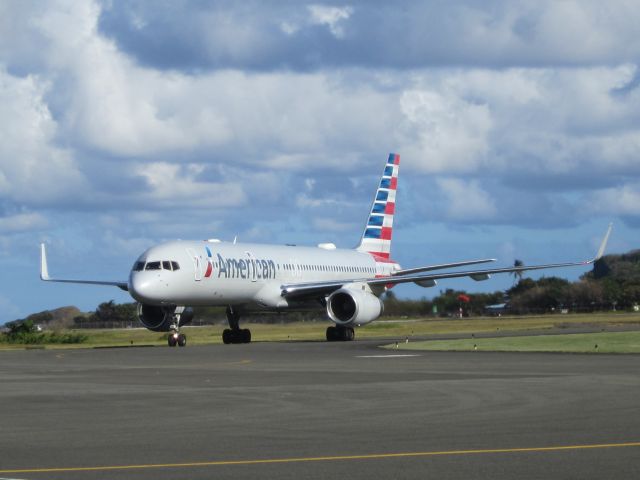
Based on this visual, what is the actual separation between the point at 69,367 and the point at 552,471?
21350mm

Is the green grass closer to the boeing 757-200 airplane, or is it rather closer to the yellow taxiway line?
the boeing 757-200 airplane

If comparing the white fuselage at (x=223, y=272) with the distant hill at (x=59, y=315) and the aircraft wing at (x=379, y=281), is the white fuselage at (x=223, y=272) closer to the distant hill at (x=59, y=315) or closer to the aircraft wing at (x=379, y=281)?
the aircraft wing at (x=379, y=281)

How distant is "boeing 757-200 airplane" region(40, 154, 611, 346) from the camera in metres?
45.8

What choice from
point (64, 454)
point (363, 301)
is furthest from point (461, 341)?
point (64, 454)

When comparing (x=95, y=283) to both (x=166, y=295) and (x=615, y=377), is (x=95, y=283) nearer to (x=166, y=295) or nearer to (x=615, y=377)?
(x=166, y=295)

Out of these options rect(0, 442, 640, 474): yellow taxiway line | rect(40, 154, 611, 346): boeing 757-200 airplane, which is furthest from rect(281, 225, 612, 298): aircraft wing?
rect(0, 442, 640, 474): yellow taxiway line

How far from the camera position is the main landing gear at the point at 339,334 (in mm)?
50719

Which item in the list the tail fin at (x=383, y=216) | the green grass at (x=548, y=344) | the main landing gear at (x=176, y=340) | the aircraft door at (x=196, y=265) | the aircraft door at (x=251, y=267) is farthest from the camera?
the tail fin at (x=383, y=216)

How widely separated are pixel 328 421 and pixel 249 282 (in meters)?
34.0

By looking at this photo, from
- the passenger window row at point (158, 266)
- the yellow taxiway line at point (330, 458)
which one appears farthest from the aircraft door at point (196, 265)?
the yellow taxiway line at point (330, 458)

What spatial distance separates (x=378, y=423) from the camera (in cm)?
1575

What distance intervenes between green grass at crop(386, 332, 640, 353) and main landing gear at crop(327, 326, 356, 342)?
9413mm

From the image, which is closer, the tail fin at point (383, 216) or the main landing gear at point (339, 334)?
the main landing gear at point (339, 334)

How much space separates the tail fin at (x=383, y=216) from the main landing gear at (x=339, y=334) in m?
12.9
